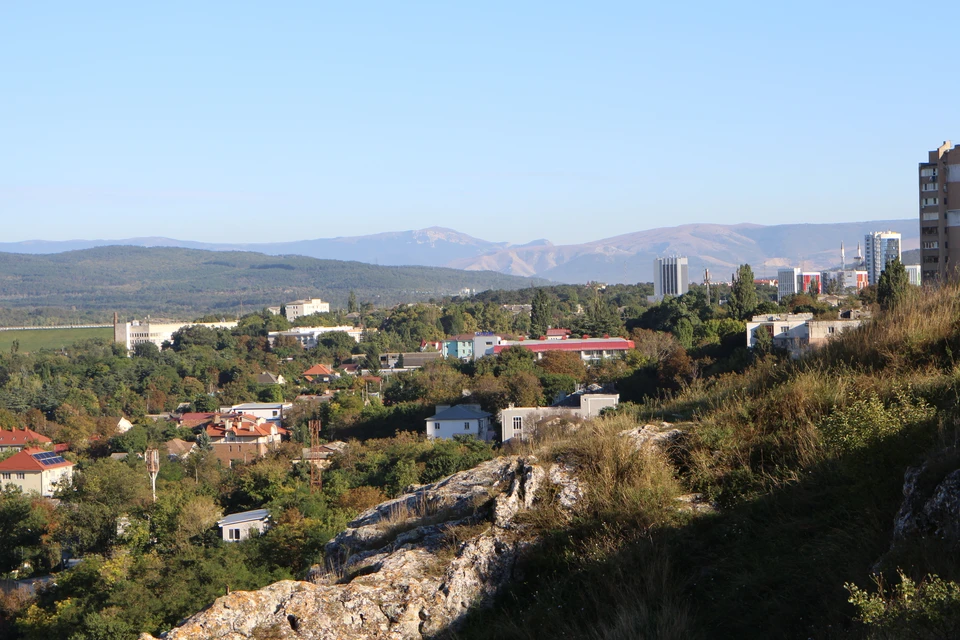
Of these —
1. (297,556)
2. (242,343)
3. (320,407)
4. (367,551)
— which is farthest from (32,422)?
(367,551)

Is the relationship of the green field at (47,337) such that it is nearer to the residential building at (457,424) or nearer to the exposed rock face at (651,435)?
the residential building at (457,424)

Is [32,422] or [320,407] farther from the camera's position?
[32,422]

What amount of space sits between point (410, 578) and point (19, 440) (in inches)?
1477

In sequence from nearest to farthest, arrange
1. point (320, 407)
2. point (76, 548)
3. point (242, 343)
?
point (76, 548) < point (320, 407) < point (242, 343)

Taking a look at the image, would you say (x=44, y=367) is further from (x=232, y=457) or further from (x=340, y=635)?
(x=340, y=635)

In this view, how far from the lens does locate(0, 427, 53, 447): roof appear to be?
124 ft

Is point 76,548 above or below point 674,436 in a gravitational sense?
below

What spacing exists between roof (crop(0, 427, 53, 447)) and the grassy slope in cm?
3682

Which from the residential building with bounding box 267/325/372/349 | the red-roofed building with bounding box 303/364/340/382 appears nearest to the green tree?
the red-roofed building with bounding box 303/364/340/382

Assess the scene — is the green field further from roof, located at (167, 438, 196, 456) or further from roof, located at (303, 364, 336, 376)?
roof, located at (167, 438, 196, 456)

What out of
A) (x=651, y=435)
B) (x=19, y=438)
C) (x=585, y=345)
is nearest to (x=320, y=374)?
(x=585, y=345)

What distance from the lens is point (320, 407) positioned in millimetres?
39312

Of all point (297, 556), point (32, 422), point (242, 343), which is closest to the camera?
point (297, 556)

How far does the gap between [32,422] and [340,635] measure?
4388 centimetres
